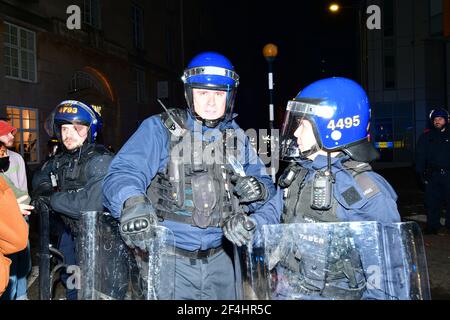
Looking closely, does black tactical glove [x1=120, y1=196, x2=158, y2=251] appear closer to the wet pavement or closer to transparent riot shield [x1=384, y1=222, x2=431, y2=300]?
transparent riot shield [x1=384, y1=222, x2=431, y2=300]

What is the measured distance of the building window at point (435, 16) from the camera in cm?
2180

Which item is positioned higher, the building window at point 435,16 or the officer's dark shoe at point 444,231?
the building window at point 435,16

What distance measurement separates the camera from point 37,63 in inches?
512

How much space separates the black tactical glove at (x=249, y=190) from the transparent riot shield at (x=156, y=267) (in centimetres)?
53

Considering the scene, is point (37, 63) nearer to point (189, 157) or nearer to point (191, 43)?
point (189, 157)

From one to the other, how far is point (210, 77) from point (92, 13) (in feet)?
52.2

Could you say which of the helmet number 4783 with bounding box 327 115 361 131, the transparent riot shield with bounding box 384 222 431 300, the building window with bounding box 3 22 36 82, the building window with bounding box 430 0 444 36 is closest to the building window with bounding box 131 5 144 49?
the building window with bounding box 3 22 36 82

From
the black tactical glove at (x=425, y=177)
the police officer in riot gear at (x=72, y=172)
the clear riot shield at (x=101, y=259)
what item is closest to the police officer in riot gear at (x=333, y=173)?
the clear riot shield at (x=101, y=259)

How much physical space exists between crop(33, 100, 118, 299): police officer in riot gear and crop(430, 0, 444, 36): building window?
22769 millimetres

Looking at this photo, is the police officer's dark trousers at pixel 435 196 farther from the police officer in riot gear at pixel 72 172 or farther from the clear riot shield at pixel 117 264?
the clear riot shield at pixel 117 264

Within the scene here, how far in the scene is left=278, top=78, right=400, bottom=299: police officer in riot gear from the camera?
1893 millimetres

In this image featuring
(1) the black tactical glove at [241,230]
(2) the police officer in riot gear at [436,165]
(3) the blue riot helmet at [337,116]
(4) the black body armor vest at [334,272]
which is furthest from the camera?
(2) the police officer in riot gear at [436,165]

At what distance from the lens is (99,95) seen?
1648cm
